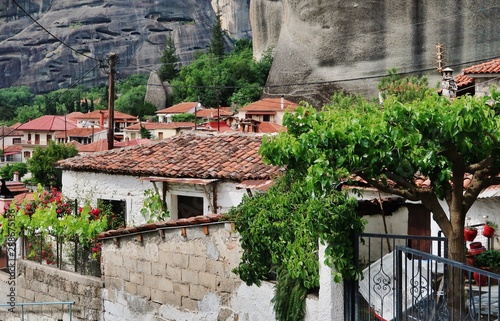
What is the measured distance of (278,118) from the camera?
6041 cm

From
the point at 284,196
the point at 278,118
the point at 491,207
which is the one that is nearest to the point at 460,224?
the point at 284,196

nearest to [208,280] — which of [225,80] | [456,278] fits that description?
[456,278]

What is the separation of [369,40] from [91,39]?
217 ft

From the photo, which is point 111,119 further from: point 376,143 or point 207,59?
point 207,59

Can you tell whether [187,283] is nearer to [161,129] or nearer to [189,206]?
[189,206]

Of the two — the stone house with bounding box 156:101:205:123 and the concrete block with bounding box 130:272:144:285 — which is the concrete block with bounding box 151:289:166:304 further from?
the stone house with bounding box 156:101:205:123

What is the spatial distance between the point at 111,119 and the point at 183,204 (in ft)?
26.1

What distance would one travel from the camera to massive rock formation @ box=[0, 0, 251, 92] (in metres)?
114

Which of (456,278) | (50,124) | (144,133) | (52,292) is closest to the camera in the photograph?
(456,278)

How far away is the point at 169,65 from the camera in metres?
102

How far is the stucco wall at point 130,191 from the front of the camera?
1641 centimetres

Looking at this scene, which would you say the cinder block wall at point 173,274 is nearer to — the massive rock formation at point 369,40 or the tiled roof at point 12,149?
the massive rock formation at point 369,40

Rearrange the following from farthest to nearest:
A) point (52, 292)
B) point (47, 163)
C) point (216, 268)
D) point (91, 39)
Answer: point (91, 39)
point (47, 163)
point (52, 292)
point (216, 268)

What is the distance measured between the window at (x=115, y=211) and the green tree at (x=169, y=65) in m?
83.6
